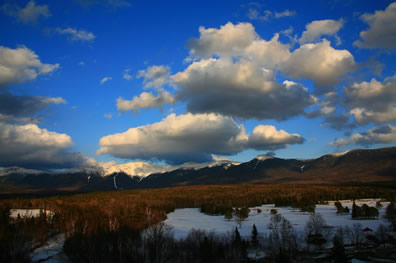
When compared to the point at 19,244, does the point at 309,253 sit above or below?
below

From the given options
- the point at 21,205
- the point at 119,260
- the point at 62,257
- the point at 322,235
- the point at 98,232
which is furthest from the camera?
the point at 21,205

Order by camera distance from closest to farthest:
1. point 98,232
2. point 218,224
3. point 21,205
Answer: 1. point 98,232
2. point 218,224
3. point 21,205

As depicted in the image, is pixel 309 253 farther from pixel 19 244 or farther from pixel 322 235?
pixel 19 244

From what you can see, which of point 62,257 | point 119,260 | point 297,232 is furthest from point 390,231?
point 62,257

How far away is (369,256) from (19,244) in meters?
94.5

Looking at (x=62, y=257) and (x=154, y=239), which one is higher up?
(x=154, y=239)

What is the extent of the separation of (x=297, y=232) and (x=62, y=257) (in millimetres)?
81426

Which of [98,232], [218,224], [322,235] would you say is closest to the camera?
[98,232]

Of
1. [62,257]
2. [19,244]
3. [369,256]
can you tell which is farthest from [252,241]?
[19,244]

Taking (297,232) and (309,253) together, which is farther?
(297,232)

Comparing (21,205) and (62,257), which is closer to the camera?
(62,257)

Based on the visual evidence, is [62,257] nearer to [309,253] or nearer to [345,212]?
[309,253]

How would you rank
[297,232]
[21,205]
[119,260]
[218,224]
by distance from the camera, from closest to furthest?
1. [119,260]
2. [297,232]
3. [218,224]
4. [21,205]

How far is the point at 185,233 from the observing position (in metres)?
122
